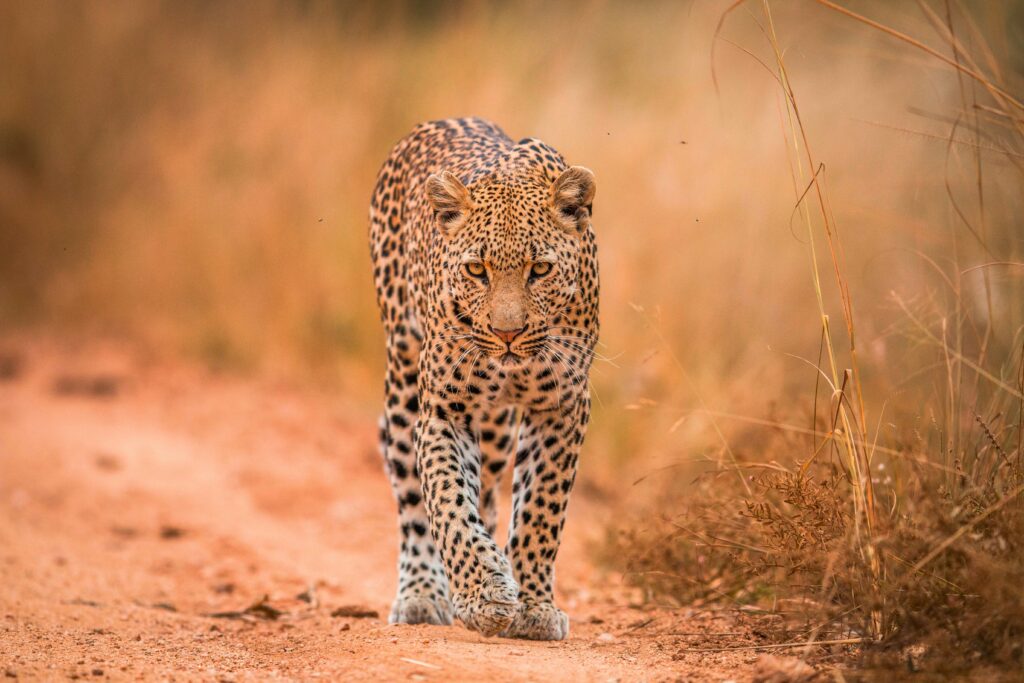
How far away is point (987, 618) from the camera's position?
392 cm

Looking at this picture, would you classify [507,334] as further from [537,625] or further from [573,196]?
[537,625]

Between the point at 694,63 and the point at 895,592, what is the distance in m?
9.78

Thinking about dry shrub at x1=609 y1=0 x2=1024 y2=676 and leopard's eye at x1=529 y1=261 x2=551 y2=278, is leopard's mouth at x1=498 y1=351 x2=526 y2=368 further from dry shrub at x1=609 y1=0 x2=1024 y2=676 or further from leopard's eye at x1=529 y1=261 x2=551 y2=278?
dry shrub at x1=609 y1=0 x2=1024 y2=676

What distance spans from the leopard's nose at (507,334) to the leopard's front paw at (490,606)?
94 centimetres

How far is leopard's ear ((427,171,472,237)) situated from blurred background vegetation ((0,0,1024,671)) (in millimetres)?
3054

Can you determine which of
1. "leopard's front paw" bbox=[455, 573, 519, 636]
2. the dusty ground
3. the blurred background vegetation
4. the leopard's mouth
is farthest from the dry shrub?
the blurred background vegetation

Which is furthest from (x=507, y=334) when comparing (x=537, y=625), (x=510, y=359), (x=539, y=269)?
(x=537, y=625)

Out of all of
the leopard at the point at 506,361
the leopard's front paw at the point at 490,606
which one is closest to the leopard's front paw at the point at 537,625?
the leopard at the point at 506,361

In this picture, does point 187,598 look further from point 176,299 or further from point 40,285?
point 40,285

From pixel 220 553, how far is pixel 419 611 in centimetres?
251

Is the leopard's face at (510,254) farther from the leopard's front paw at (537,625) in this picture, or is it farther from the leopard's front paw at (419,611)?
the leopard's front paw at (419,611)

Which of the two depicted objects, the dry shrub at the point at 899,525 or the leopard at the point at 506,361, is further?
the leopard at the point at 506,361

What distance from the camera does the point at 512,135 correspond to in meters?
11.6

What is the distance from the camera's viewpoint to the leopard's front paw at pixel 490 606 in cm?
503
